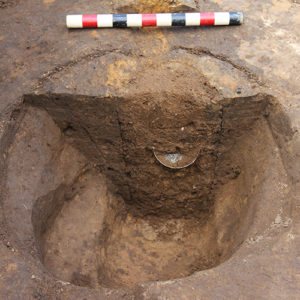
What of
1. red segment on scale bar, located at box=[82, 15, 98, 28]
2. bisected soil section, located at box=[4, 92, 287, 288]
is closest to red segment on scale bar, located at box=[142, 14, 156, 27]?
red segment on scale bar, located at box=[82, 15, 98, 28]

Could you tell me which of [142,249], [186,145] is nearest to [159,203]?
[142,249]

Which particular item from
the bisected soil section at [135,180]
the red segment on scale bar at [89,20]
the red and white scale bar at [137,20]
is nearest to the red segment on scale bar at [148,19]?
the red and white scale bar at [137,20]

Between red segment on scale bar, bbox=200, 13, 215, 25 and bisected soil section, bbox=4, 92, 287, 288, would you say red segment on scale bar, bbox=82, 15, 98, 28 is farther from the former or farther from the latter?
red segment on scale bar, bbox=200, 13, 215, 25

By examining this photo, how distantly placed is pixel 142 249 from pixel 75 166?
3.09 feet

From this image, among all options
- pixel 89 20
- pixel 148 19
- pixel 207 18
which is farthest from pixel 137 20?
pixel 207 18

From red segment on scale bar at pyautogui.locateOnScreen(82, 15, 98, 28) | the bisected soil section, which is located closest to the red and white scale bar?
red segment on scale bar at pyautogui.locateOnScreen(82, 15, 98, 28)

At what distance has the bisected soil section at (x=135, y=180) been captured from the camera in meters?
2.87

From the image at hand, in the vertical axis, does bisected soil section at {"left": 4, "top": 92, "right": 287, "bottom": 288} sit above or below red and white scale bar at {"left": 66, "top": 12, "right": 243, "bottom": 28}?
below

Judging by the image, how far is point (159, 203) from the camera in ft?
11.8

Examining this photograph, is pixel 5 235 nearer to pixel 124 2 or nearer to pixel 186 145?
pixel 186 145

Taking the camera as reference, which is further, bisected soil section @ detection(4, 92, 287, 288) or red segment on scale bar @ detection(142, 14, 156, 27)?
red segment on scale bar @ detection(142, 14, 156, 27)

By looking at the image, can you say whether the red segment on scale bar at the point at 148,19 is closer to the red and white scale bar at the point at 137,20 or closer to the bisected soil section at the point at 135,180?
the red and white scale bar at the point at 137,20

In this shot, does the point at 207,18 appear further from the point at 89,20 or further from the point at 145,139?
the point at 145,139

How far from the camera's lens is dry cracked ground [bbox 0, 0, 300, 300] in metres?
2.79
